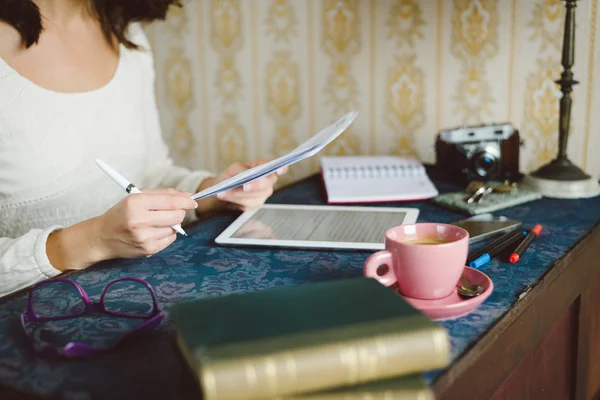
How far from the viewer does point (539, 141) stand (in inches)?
63.7

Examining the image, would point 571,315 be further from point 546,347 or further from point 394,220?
point 394,220

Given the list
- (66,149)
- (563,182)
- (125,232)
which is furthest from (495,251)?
(66,149)

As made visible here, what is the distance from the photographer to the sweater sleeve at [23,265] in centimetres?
92

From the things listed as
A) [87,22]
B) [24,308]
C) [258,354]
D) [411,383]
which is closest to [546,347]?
[411,383]

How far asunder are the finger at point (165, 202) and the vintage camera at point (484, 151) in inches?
28.0

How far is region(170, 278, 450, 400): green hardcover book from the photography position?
47 centimetres

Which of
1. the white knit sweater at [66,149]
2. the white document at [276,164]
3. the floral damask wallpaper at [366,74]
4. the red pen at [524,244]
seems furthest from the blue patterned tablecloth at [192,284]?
the floral damask wallpaper at [366,74]

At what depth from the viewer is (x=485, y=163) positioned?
135cm

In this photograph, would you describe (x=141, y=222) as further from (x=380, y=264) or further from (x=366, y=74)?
(x=366, y=74)

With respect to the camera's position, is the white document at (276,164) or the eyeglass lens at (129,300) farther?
the white document at (276,164)

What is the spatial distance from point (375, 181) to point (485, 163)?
24cm

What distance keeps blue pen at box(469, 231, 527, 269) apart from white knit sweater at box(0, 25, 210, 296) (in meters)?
0.66

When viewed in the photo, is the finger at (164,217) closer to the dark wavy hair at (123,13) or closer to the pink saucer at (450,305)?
the pink saucer at (450,305)

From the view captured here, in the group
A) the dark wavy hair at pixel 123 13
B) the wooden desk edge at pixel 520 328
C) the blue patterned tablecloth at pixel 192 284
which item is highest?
the dark wavy hair at pixel 123 13
